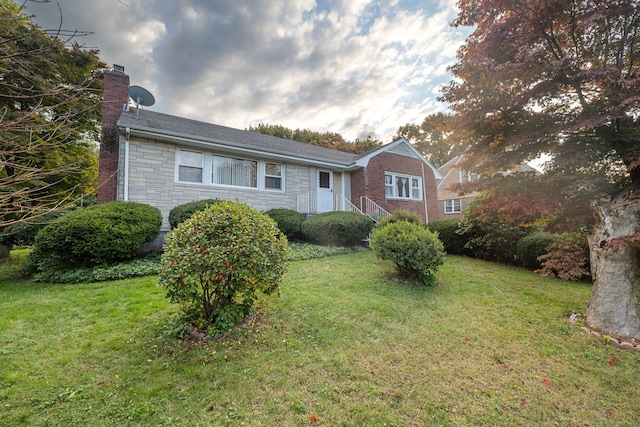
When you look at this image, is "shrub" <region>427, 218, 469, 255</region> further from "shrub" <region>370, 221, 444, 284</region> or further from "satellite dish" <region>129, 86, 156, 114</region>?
"satellite dish" <region>129, 86, 156, 114</region>

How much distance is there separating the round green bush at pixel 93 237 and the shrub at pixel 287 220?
148 inches

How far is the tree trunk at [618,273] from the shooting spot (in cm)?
374

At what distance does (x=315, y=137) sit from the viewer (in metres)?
29.6

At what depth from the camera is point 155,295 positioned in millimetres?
4824

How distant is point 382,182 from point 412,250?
8533 millimetres

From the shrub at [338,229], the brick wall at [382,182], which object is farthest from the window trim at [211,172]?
the brick wall at [382,182]

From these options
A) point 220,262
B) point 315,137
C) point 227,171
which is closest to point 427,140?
point 315,137

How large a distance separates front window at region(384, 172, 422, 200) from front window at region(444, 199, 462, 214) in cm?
928

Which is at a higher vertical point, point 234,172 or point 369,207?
point 234,172

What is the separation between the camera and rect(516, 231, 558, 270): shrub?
738cm

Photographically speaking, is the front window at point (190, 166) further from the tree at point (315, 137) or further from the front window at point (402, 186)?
the tree at point (315, 137)

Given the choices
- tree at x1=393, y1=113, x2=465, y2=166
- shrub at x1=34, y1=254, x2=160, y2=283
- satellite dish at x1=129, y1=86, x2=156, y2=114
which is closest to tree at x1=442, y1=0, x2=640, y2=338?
shrub at x1=34, y1=254, x2=160, y2=283

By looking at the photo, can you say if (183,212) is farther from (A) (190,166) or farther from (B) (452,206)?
(B) (452,206)

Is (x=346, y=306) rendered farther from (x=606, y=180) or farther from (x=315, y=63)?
(x=315, y=63)
